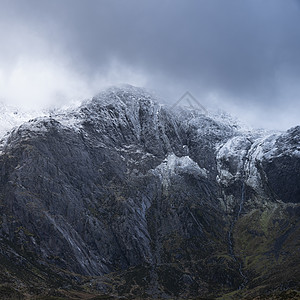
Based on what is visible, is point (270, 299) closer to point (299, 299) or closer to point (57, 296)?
point (299, 299)

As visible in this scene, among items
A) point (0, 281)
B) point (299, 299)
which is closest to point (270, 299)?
point (299, 299)

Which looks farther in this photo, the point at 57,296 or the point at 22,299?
the point at 57,296

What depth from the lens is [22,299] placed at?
181875mm

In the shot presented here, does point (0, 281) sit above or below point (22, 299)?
above

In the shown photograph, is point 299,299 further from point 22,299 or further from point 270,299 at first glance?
point 22,299

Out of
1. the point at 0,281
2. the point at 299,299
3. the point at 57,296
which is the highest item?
the point at 0,281

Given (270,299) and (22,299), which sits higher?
(22,299)

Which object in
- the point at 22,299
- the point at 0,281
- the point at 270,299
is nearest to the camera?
the point at 270,299

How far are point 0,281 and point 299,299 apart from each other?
505 feet

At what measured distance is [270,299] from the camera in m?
131

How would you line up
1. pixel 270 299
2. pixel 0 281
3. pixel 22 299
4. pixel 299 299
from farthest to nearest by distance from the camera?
pixel 0 281, pixel 22 299, pixel 270 299, pixel 299 299

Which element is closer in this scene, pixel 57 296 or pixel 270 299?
pixel 270 299

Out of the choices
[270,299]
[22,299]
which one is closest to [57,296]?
[22,299]

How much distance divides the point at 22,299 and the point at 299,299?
132143 millimetres
